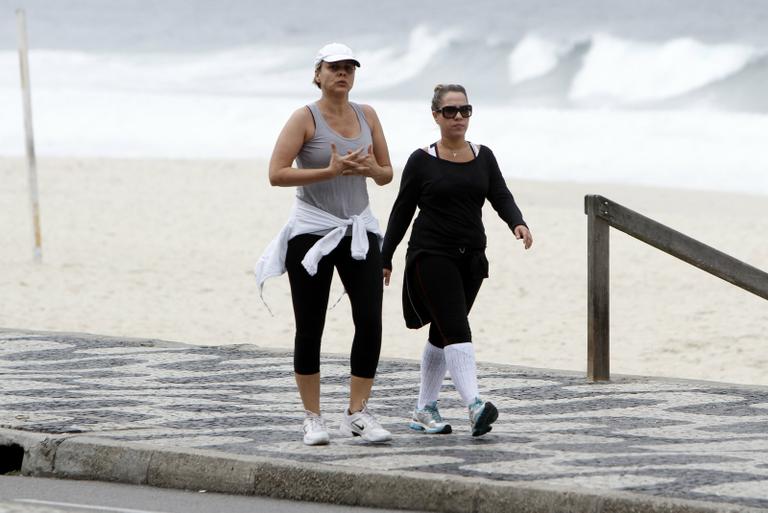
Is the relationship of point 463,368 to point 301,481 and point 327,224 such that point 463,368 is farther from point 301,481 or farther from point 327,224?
point 301,481

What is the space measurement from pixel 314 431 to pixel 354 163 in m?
1.19

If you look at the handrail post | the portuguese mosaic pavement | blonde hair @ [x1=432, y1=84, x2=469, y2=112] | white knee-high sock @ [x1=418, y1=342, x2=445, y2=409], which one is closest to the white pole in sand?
the portuguese mosaic pavement

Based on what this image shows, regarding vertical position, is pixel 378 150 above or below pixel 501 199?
above

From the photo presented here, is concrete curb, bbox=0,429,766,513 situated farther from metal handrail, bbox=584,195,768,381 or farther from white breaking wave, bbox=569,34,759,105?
white breaking wave, bbox=569,34,759,105

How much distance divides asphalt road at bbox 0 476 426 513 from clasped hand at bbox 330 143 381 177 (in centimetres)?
144

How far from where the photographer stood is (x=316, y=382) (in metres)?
7.28

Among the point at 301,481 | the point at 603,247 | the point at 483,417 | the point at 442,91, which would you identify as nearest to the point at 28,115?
the point at 603,247

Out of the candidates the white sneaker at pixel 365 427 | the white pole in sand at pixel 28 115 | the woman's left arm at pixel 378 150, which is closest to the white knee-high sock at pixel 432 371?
the white sneaker at pixel 365 427

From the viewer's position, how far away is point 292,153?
275 inches

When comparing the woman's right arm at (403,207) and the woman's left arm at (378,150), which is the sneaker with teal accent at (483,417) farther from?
the woman's left arm at (378,150)

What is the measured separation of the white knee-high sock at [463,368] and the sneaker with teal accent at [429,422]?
9.2 inches

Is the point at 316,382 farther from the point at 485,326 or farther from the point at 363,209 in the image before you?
the point at 485,326

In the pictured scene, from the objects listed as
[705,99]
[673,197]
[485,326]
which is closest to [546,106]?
[705,99]

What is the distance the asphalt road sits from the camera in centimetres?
621
